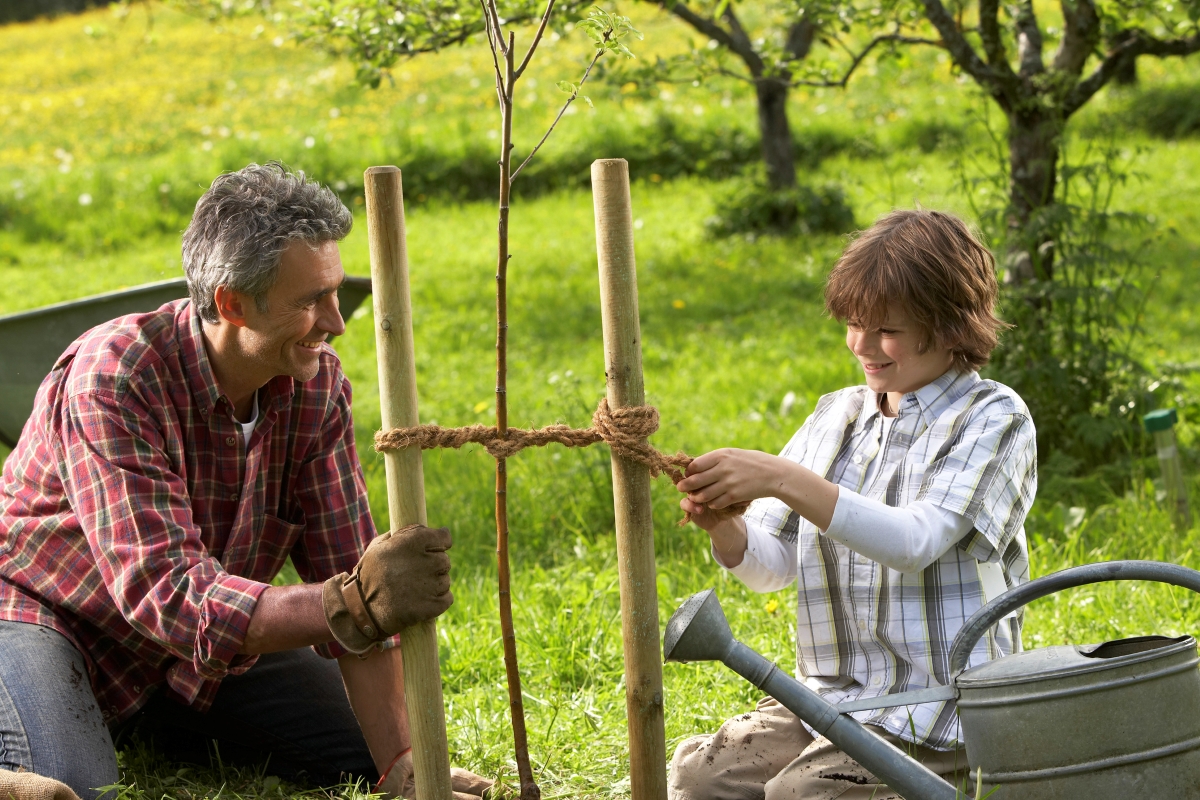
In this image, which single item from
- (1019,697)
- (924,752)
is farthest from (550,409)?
(1019,697)

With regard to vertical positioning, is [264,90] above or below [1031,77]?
above

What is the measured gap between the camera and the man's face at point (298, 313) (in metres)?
2.23

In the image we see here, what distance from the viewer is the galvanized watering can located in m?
1.72

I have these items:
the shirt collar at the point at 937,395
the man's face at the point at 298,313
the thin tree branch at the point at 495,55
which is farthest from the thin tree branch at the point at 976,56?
the man's face at the point at 298,313

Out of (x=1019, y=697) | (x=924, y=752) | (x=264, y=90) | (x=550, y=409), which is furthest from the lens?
(x=264, y=90)

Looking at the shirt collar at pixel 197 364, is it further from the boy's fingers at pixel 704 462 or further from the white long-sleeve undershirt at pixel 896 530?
the white long-sleeve undershirt at pixel 896 530

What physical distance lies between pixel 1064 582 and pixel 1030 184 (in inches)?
118

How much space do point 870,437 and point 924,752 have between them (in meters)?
0.62

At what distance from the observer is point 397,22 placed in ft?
12.7

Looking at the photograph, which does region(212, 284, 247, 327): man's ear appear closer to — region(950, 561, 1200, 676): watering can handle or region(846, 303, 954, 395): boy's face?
region(846, 303, 954, 395): boy's face

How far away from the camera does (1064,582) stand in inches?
70.6

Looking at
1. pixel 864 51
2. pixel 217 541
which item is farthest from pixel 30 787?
pixel 864 51

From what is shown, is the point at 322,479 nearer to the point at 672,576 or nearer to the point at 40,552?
the point at 40,552

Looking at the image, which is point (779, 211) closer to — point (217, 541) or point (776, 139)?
point (776, 139)
